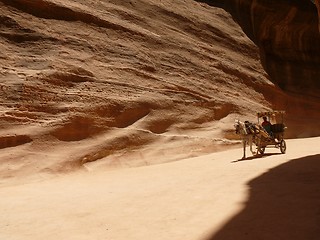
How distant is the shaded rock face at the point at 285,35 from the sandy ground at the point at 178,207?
12.4m

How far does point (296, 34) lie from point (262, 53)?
2858 mm

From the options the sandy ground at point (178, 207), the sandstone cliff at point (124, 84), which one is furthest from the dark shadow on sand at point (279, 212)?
the sandstone cliff at point (124, 84)

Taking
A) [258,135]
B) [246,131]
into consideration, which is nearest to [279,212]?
[246,131]

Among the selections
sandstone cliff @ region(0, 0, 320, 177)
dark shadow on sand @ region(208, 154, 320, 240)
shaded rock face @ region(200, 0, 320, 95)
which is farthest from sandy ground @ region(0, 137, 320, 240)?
shaded rock face @ region(200, 0, 320, 95)

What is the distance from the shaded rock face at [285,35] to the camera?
62.7 feet

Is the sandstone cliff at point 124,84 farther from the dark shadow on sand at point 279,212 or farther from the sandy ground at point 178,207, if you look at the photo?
the dark shadow on sand at point 279,212

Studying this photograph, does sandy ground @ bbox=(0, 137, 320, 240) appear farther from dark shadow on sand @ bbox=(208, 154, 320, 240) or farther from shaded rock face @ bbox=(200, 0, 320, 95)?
shaded rock face @ bbox=(200, 0, 320, 95)

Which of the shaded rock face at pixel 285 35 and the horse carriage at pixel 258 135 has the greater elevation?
the shaded rock face at pixel 285 35

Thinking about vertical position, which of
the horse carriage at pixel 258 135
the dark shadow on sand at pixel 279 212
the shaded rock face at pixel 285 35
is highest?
the shaded rock face at pixel 285 35

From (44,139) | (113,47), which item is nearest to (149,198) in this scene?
(44,139)

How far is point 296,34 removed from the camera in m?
20.4

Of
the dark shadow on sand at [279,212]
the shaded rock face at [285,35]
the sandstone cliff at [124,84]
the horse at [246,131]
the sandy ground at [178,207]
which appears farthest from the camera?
the shaded rock face at [285,35]

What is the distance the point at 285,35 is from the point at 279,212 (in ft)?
57.3

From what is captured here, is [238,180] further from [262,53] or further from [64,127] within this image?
[262,53]
